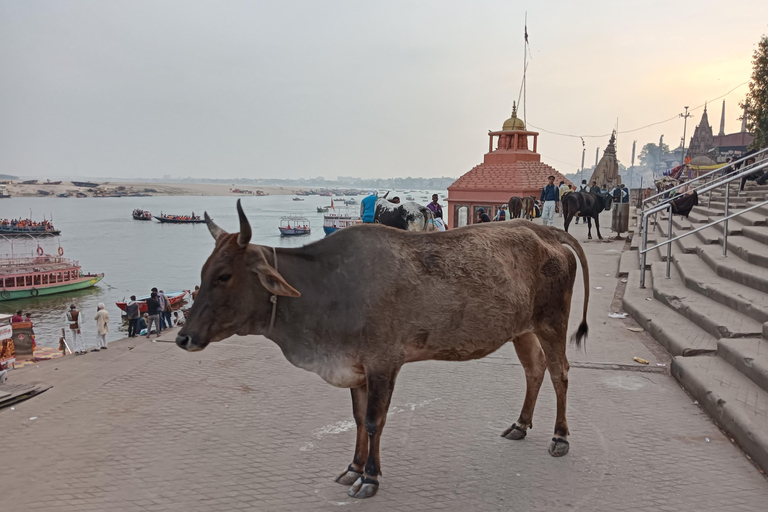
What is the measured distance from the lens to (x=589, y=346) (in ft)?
23.9

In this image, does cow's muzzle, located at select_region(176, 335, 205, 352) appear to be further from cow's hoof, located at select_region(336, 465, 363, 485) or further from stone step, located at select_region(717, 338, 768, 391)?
stone step, located at select_region(717, 338, 768, 391)

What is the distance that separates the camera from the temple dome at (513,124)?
32031 millimetres

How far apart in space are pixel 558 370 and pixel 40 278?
55347 millimetres

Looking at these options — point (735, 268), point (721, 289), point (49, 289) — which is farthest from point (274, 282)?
point (49, 289)

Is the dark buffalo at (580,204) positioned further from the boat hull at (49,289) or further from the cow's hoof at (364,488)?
the boat hull at (49,289)

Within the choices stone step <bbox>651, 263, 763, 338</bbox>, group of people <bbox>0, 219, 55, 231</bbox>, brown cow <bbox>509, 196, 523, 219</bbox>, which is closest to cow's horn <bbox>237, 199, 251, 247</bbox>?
stone step <bbox>651, 263, 763, 338</bbox>

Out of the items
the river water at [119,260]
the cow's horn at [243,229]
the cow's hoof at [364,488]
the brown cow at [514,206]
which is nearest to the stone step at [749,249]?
the cow's hoof at [364,488]

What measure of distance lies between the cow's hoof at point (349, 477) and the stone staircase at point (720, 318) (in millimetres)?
3030

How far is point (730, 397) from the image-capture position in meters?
4.78

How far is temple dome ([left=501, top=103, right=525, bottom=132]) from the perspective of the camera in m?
32.0

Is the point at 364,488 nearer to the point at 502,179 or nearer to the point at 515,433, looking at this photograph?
the point at 515,433

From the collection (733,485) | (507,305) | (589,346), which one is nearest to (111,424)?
(507,305)

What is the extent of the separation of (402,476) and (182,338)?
193cm

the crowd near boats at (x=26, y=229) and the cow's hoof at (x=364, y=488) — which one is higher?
the cow's hoof at (x=364, y=488)
